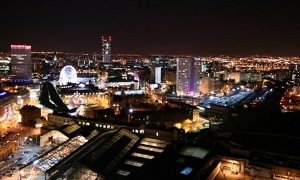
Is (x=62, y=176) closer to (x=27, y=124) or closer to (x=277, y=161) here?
(x=277, y=161)

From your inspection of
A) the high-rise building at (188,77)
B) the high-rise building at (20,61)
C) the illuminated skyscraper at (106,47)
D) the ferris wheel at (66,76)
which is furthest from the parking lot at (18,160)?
the illuminated skyscraper at (106,47)

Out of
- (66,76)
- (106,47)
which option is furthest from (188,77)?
(106,47)

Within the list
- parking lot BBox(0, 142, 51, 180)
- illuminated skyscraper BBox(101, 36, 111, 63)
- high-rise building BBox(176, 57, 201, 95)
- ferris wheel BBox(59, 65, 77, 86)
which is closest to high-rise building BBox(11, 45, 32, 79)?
ferris wheel BBox(59, 65, 77, 86)

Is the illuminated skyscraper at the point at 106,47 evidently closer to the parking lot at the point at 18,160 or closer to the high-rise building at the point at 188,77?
the high-rise building at the point at 188,77

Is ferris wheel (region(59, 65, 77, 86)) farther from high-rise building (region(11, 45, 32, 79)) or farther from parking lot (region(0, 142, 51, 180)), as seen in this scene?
parking lot (region(0, 142, 51, 180))

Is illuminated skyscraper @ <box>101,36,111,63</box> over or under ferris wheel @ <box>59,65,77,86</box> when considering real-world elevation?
over

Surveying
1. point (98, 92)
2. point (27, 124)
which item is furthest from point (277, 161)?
point (98, 92)

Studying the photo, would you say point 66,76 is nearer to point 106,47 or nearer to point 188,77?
point 188,77
